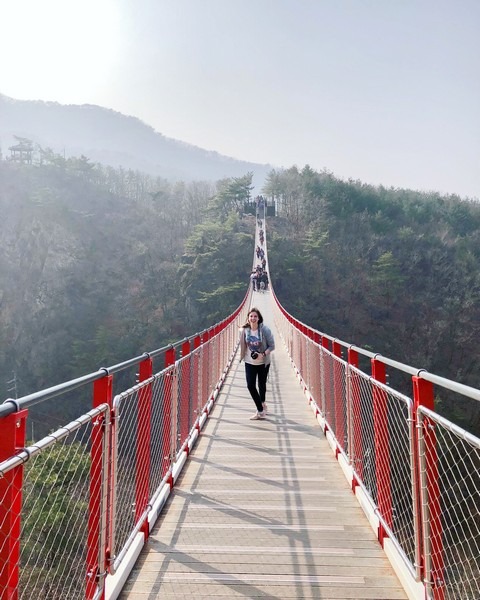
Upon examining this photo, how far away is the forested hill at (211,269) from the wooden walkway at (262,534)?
30.5 m

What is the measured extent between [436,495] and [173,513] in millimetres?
1824

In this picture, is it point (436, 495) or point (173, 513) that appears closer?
point (436, 495)

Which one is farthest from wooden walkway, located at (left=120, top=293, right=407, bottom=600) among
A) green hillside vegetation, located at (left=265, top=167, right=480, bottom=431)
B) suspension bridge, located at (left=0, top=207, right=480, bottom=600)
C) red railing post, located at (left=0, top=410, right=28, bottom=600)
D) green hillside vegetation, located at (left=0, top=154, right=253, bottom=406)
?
green hillside vegetation, located at (left=0, top=154, right=253, bottom=406)

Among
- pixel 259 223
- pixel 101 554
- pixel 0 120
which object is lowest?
pixel 101 554

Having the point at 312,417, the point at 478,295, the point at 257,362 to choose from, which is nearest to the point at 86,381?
the point at 257,362

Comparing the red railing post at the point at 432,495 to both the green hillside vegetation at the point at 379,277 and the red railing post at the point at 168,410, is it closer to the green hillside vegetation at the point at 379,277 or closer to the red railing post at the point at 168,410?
the red railing post at the point at 168,410

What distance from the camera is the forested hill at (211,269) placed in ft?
129

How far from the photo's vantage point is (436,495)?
6.38 feet

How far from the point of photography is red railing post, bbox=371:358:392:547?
2.72 meters

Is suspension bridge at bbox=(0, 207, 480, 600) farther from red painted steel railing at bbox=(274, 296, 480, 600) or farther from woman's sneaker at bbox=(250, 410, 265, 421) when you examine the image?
woman's sneaker at bbox=(250, 410, 265, 421)

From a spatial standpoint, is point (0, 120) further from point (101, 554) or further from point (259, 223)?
point (101, 554)

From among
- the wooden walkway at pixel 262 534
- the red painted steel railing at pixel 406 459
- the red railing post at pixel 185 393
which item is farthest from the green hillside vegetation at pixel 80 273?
the red painted steel railing at pixel 406 459

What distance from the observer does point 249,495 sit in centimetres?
338

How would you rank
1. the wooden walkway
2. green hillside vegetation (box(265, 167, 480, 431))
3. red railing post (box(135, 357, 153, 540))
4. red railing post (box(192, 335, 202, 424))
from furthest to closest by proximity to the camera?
1. green hillside vegetation (box(265, 167, 480, 431))
2. red railing post (box(192, 335, 202, 424))
3. red railing post (box(135, 357, 153, 540))
4. the wooden walkway
